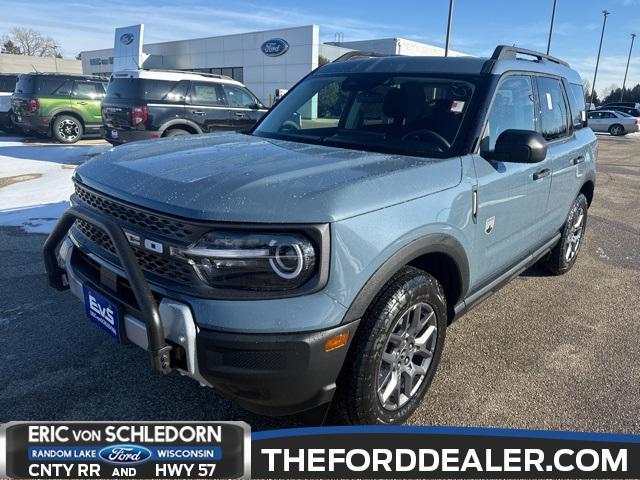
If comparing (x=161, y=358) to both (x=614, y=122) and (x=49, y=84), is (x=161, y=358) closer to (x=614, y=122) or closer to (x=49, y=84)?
(x=49, y=84)

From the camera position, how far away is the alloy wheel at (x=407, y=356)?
240 cm

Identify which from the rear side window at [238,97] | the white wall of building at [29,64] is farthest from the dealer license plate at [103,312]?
the white wall of building at [29,64]

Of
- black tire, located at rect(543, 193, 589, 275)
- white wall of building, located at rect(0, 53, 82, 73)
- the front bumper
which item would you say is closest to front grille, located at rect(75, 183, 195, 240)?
the front bumper

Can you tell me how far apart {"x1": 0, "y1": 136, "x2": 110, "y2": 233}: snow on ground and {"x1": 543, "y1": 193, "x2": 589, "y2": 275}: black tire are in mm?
5445

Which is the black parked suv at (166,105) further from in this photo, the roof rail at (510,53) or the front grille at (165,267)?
the front grille at (165,267)

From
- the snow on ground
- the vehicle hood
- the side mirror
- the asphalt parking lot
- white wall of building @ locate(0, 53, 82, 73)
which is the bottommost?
the asphalt parking lot

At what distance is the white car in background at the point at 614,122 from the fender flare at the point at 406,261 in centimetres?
3173

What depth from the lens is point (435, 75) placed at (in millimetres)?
3271

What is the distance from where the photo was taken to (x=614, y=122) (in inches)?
1158

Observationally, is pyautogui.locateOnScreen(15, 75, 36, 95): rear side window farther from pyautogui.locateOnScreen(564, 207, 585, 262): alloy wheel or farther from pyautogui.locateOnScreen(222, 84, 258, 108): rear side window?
pyautogui.locateOnScreen(564, 207, 585, 262): alloy wheel

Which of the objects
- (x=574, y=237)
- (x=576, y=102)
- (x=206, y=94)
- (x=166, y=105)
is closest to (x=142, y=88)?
(x=166, y=105)

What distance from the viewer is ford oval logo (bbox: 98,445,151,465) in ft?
7.18

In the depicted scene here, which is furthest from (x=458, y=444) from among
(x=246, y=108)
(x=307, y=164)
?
(x=246, y=108)

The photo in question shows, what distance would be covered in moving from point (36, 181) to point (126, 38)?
29.8m
